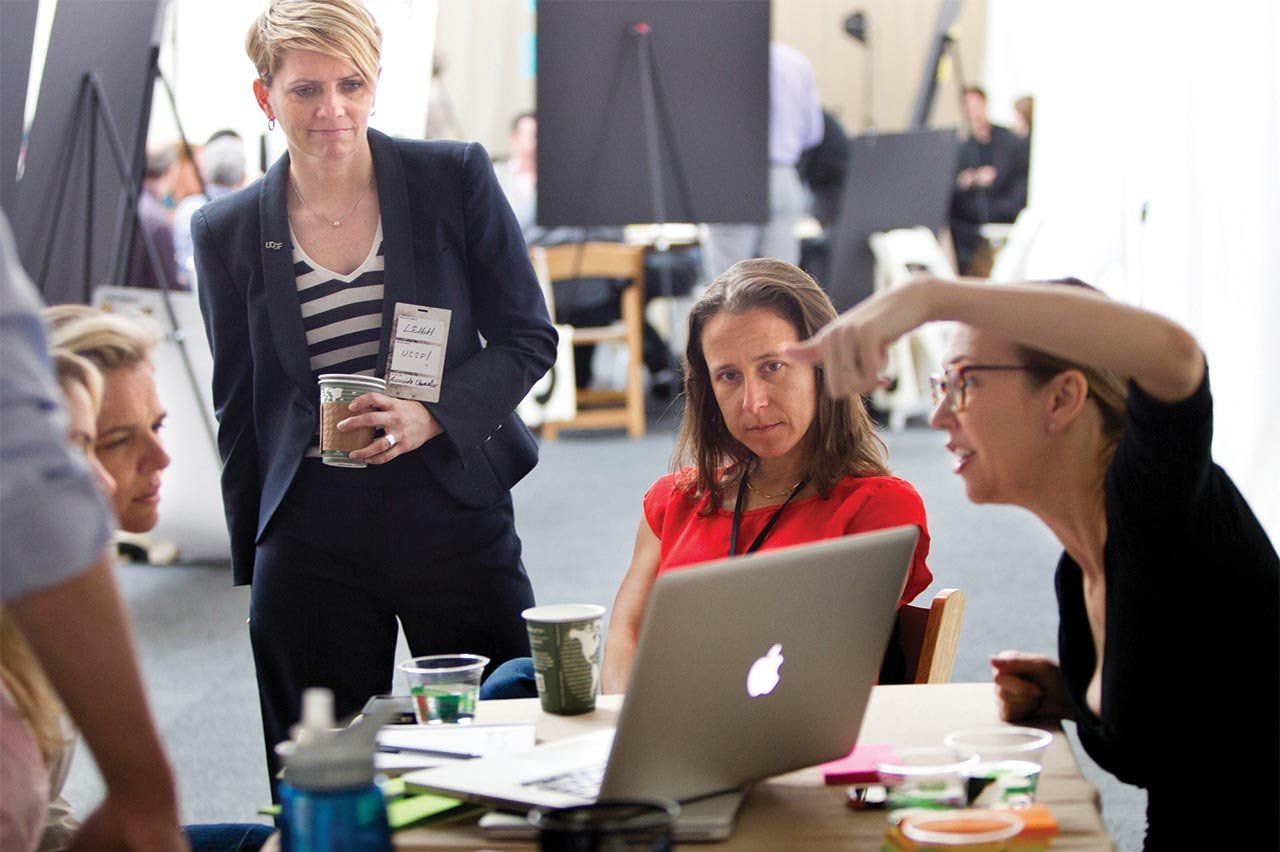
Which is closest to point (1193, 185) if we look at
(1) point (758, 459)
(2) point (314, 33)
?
(1) point (758, 459)

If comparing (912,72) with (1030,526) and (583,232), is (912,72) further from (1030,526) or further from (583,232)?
(1030,526)

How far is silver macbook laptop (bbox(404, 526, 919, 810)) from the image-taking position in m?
1.15

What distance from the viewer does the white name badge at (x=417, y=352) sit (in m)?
2.09

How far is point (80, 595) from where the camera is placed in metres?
0.89

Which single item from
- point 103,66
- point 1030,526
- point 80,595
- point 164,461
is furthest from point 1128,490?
point 1030,526

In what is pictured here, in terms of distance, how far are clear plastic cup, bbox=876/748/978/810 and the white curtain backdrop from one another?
212 centimetres

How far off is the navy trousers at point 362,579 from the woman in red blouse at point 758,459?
0.92 feet

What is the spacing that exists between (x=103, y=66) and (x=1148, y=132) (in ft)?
9.80

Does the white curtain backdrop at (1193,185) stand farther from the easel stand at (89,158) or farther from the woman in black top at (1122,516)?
the easel stand at (89,158)

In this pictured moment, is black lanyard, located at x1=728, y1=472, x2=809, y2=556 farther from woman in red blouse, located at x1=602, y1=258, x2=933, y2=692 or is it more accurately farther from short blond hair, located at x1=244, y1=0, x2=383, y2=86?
short blond hair, located at x1=244, y1=0, x2=383, y2=86

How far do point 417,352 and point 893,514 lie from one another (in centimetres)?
73

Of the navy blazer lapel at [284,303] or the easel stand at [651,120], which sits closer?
the navy blazer lapel at [284,303]

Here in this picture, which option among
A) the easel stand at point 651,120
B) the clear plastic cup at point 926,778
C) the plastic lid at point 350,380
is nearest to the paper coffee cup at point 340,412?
the plastic lid at point 350,380

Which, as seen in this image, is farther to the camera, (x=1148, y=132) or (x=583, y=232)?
(x=583, y=232)
